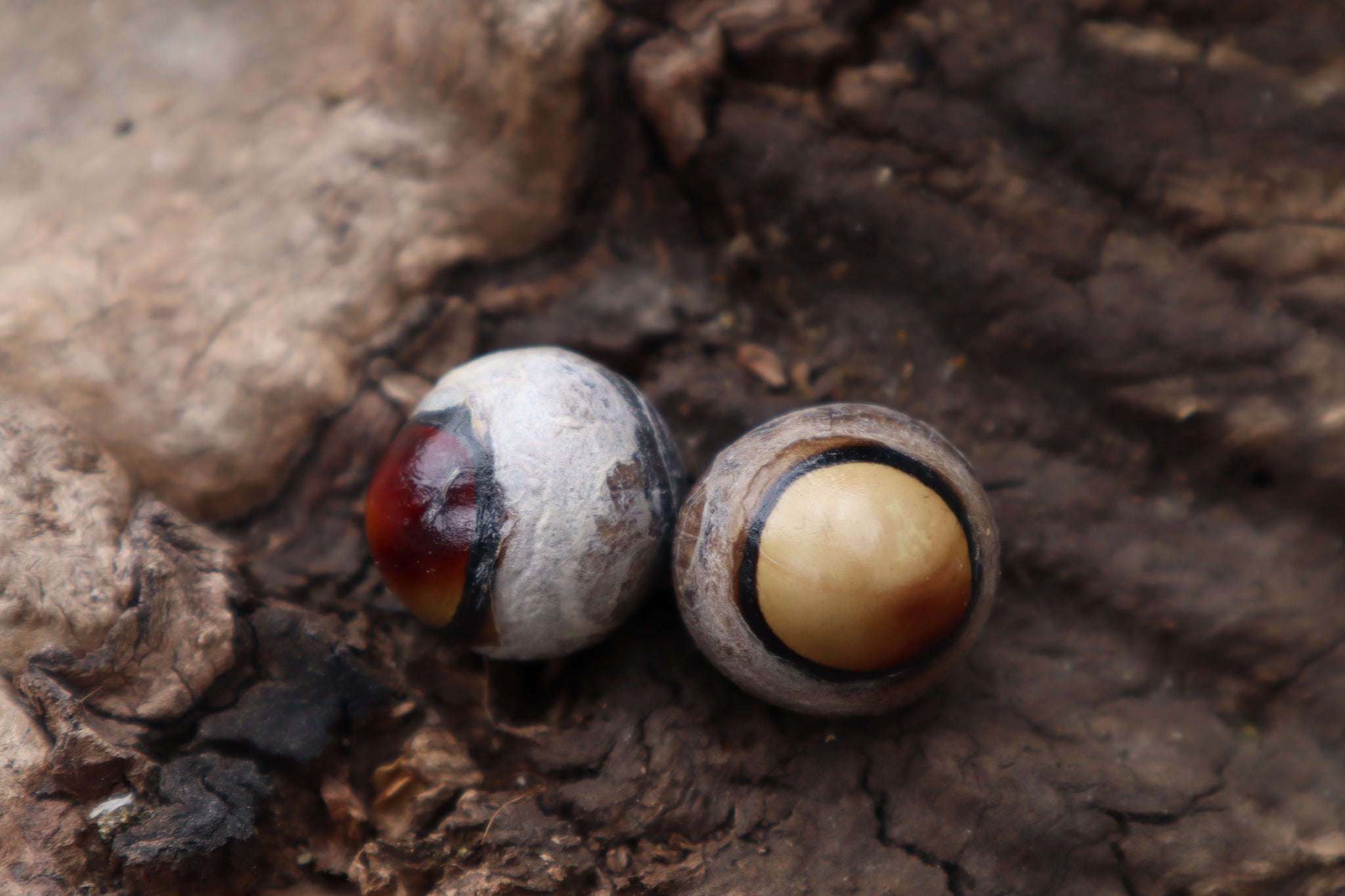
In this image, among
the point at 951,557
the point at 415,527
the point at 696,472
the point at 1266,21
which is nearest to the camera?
the point at 951,557

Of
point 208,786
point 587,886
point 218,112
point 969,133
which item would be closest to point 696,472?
point 587,886

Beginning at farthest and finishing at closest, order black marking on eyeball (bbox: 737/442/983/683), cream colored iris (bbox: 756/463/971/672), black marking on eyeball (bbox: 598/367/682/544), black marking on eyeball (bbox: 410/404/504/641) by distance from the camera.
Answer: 1. black marking on eyeball (bbox: 598/367/682/544)
2. black marking on eyeball (bbox: 410/404/504/641)
3. black marking on eyeball (bbox: 737/442/983/683)
4. cream colored iris (bbox: 756/463/971/672)

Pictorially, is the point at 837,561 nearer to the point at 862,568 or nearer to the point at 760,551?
the point at 862,568

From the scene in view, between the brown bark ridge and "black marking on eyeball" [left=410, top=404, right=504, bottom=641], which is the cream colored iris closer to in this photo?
the brown bark ridge

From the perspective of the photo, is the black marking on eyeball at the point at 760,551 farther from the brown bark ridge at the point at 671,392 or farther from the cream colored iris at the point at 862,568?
the brown bark ridge at the point at 671,392

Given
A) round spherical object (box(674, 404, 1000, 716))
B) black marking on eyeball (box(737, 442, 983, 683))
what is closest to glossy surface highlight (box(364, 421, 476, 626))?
round spherical object (box(674, 404, 1000, 716))

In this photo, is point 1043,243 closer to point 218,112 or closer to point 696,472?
point 696,472
